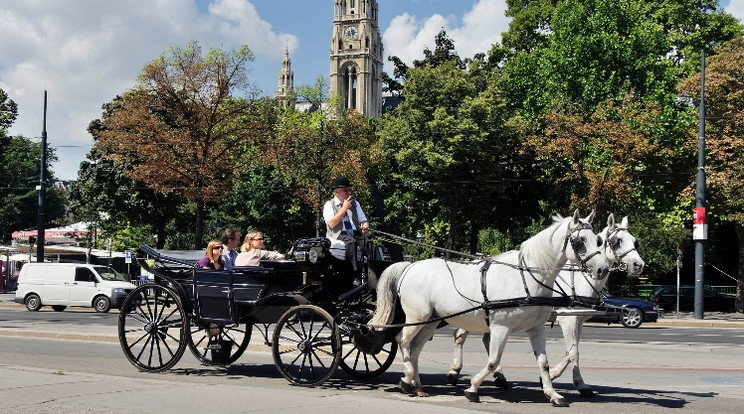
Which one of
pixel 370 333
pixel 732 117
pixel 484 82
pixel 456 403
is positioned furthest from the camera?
pixel 484 82

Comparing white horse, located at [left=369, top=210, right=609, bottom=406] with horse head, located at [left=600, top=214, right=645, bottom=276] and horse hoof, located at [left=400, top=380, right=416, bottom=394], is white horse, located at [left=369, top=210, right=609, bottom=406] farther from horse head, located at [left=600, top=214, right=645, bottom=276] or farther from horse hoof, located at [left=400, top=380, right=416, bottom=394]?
horse head, located at [left=600, top=214, right=645, bottom=276]

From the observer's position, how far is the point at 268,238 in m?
56.1

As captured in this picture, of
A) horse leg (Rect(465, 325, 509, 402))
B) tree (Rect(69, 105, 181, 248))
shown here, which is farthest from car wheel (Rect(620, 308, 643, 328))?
tree (Rect(69, 105, 181, 248))

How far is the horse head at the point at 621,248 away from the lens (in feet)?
29.5

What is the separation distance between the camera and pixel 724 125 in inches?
1292

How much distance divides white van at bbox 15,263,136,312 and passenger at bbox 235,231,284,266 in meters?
20.3

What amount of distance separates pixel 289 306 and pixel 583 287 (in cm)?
384

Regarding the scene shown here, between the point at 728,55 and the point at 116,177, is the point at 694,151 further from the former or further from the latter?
the point at 116,177

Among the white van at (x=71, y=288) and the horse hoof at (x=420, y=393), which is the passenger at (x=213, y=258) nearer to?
the horse hoof at (x=420, y=393)

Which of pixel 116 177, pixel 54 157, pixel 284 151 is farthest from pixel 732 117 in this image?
pixel 54 157

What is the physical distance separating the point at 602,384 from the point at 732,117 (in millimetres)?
25120

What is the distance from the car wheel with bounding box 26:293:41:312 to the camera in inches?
1200

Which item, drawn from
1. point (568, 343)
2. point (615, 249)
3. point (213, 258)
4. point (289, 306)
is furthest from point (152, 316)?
point (615, 249)

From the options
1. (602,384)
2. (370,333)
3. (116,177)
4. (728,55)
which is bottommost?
(602,384)
